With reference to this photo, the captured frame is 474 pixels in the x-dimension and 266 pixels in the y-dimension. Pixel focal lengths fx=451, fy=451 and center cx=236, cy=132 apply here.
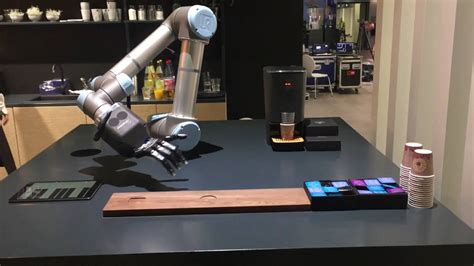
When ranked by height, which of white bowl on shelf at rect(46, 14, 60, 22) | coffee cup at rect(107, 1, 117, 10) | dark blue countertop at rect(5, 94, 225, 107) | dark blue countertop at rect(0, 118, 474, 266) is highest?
coffee cup at rect(107, 1, 117, 10)

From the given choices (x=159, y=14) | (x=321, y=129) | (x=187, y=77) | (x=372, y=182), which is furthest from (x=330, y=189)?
(x=159, y=14)

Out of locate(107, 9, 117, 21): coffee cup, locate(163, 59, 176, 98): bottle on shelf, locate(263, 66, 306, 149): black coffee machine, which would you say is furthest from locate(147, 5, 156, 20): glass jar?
locate(263, 66, 306, 149): black coffee machine

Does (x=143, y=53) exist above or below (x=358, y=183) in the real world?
above

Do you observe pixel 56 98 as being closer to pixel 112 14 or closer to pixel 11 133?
pixel 11 133

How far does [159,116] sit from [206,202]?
0.59 m

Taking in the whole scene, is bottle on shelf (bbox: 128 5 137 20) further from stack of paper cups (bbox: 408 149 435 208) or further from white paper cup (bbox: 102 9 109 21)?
stack of paper cups (bbox: 408 149 435 208)

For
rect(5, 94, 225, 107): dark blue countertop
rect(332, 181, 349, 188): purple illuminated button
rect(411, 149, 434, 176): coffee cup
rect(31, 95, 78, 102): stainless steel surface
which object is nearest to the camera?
rect(411, 149, 434, 176): coffee cup

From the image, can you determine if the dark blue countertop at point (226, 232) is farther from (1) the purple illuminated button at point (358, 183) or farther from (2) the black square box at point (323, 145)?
(2) the black square box at point (323, 145)

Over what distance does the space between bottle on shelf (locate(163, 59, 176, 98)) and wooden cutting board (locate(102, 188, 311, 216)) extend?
2.25 metres

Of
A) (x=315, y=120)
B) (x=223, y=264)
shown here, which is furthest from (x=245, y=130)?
(x=223, y=264)

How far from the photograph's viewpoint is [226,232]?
3.64 feet

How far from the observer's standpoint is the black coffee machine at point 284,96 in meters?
1.87

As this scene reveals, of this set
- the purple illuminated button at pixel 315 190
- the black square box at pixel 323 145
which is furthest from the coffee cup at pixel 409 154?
the black square box at pixel 323 145

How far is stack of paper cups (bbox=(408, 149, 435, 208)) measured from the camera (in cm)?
120
